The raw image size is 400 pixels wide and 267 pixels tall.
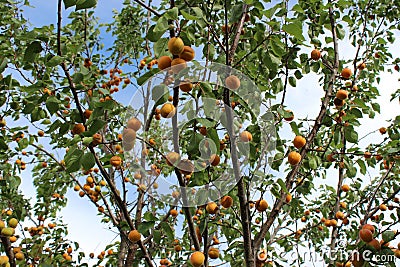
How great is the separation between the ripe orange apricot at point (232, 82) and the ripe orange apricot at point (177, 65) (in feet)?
1.30

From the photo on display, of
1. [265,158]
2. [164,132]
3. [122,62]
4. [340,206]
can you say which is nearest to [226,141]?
[265,158]

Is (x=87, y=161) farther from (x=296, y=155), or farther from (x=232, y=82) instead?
(x=296, y=155)

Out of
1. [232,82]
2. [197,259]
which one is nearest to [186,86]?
[232,82]

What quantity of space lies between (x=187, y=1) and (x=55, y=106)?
84 centimetres

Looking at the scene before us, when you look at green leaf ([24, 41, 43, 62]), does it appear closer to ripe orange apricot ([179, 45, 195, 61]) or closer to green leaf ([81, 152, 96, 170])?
green leaf ([81, 152, 96, 170])

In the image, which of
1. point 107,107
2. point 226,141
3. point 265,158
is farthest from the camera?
point 265,158

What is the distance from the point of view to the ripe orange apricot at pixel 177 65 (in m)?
1.45

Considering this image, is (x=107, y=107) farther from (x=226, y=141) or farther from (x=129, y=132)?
(x=226, y=141)

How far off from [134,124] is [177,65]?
0.32 meters

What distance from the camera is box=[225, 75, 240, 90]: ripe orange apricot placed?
1812 millimetres

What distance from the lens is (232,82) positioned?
1.83m

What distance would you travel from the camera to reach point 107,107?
1.65 meters

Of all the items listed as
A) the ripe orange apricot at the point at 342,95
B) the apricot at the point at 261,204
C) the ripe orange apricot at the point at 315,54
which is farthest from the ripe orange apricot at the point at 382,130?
the apricot at the point at 261,204

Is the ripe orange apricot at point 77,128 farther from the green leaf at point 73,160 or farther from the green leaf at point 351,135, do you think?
the green leaf at point 351,135
